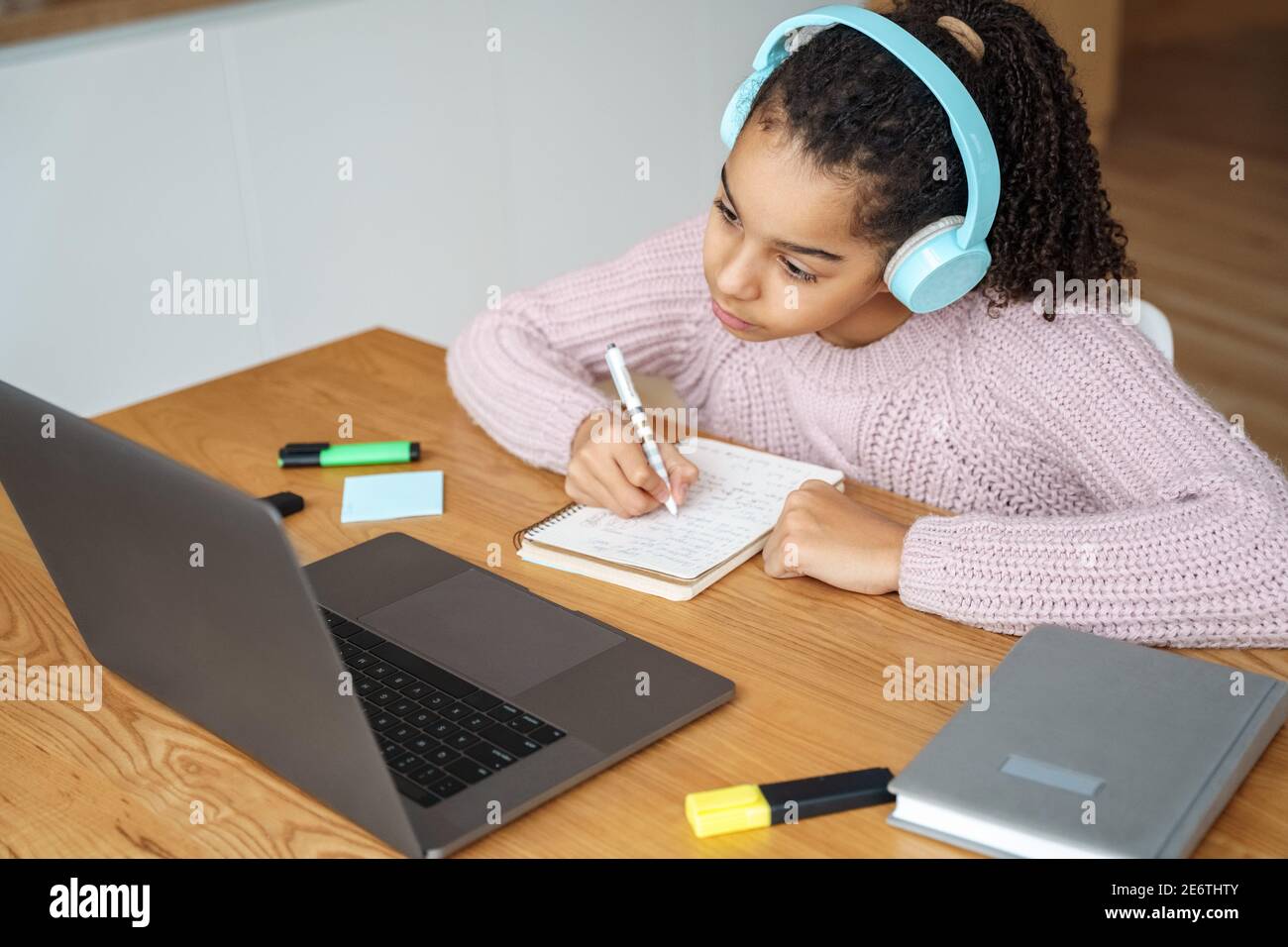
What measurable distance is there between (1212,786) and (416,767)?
1.58 feet

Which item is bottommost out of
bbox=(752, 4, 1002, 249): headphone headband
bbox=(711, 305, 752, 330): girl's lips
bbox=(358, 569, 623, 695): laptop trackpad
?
bbox=(358, 569, 623, 695): laptop trackpad

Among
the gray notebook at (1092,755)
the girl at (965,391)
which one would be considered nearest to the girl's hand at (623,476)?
the girl at (965,391)

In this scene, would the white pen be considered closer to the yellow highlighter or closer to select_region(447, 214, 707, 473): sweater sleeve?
select_region(447, 214, 707, 473): sweater sleeve

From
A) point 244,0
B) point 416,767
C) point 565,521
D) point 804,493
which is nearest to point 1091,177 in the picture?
point 804,493

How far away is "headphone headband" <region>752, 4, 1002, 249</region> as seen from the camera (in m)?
1.12

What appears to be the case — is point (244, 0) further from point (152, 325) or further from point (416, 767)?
point (416, 767)

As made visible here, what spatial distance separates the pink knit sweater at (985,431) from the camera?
3.50 ft

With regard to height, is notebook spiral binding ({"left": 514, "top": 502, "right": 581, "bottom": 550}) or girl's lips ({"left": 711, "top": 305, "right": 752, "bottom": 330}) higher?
girl's lips ({"left": 711, "top": 305, "right": 752, "bottom": 330})

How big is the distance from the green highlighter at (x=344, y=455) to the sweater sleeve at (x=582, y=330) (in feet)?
0.33

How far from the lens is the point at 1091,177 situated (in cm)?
129

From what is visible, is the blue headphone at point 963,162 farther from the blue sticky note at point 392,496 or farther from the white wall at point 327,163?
the white wall at point 327,163

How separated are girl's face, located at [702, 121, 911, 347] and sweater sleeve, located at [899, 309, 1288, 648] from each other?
21 cm

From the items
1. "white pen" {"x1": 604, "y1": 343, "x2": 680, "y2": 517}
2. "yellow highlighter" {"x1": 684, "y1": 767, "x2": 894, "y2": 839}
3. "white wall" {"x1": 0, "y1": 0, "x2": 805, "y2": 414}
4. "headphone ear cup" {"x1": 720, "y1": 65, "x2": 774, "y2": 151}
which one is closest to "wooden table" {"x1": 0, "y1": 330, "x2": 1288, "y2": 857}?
"yellow highlighter" {"x1": 684, "y1": 767, "x2": 894, "y2": 839}

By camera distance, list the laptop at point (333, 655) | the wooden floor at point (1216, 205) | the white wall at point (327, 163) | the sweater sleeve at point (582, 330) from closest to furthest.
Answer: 1. the laptop at point (333, 655)
2. the sweater sleeve at point (582, 330)
3. the white wall at point (327, 163)
4. the wooden floor at point (1216, 205)
